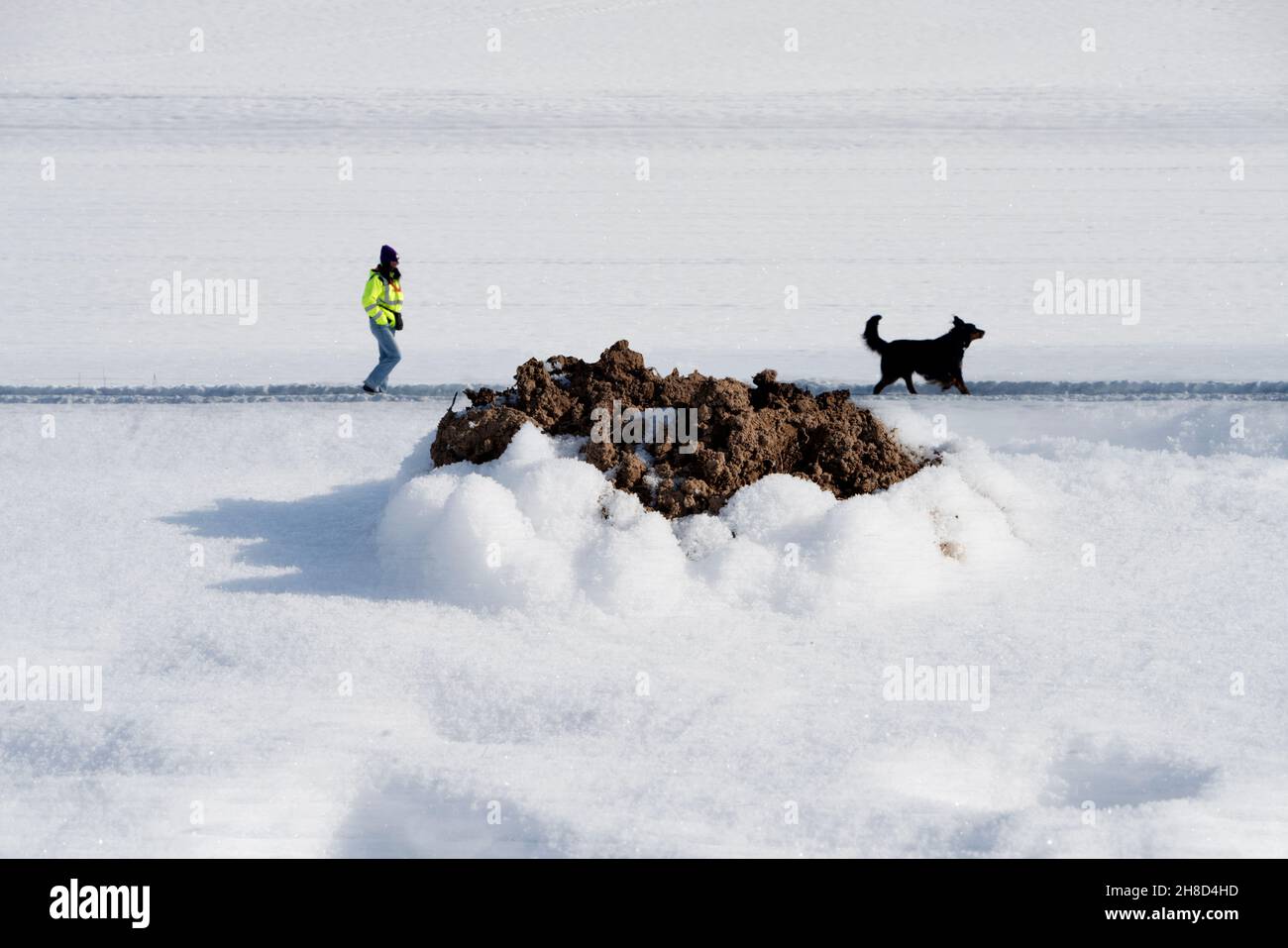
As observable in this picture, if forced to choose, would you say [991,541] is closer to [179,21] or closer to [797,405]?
[797,405]

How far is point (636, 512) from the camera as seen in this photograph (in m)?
5.99

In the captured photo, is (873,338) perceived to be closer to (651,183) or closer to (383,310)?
(383,310)

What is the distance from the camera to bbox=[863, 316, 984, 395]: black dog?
28.2ft

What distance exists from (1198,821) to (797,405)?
9.05 feet

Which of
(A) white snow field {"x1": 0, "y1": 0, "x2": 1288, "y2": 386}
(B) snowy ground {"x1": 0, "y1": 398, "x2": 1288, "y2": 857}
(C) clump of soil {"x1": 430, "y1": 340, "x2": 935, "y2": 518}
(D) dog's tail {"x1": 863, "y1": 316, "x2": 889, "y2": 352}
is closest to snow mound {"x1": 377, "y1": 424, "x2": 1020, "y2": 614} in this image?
(B) snowy ground {"x1": 0, "y1": 398, "x2": 1288, "y2": 857}

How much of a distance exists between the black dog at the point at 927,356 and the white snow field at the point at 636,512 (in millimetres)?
248

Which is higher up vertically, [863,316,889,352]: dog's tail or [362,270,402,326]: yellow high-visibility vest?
[362,270,402,326]: yellow high-visibility vest

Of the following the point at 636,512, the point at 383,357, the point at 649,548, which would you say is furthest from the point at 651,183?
the point at 649,548

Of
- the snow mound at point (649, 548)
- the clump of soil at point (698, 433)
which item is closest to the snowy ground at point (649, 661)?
the snow mound at point (649, 548)

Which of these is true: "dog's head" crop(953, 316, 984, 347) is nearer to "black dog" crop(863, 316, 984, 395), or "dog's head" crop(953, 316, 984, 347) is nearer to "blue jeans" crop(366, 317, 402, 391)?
"black dog" crop(863, 316, 984, 395)

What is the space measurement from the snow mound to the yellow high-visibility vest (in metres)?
2.91

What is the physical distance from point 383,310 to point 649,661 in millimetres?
4219

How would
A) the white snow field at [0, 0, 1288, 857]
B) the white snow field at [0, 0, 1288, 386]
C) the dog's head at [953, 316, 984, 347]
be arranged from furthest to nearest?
the white snow field at [0, 0, 1288, 386] < the dog's head at [953, 316, 984, 347] < the white snow field at [0, 0, 1288, 857]

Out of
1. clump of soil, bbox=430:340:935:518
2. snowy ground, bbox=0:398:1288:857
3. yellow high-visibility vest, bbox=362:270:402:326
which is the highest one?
yellow high-visibility vest, bbox=362:270:402:326
